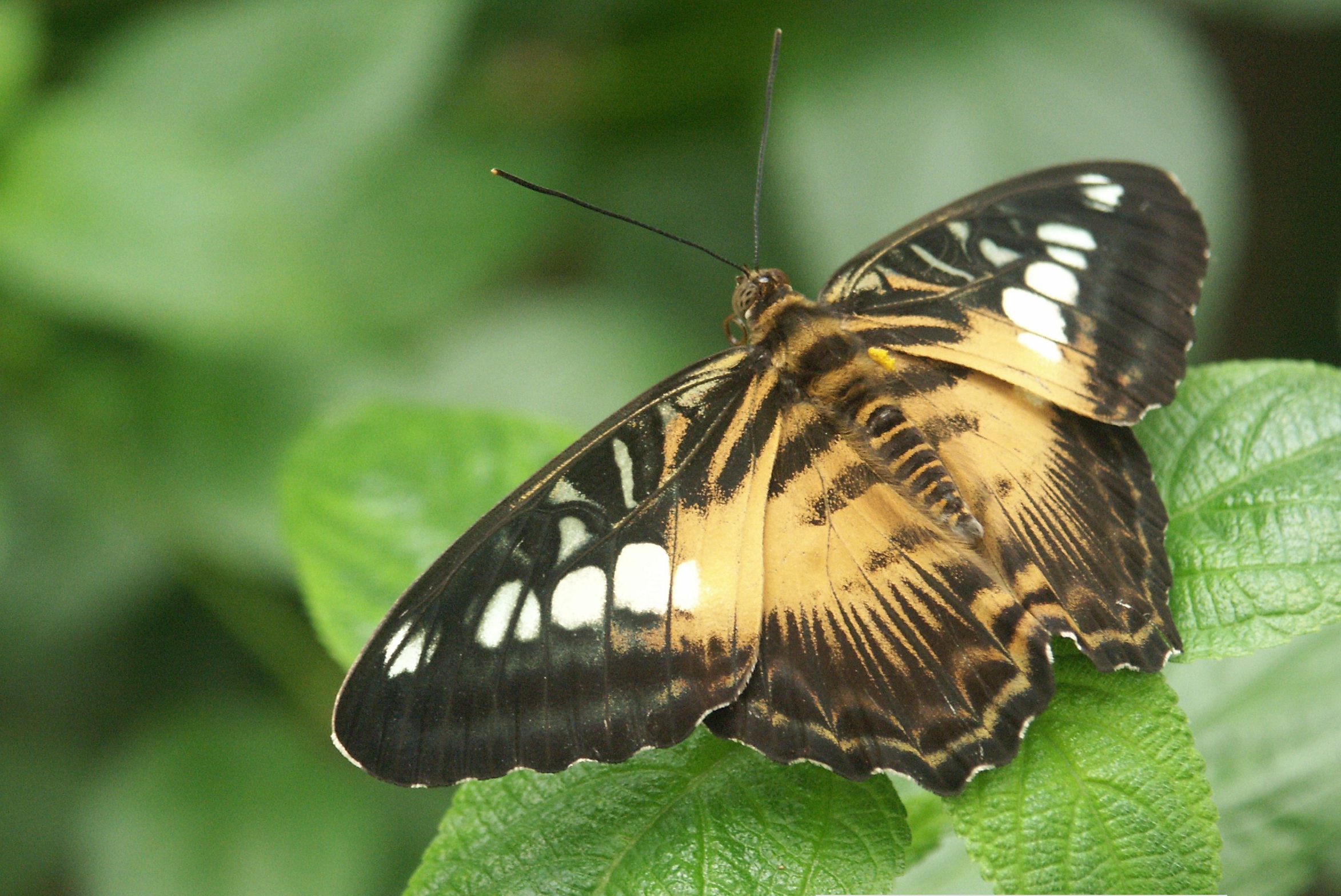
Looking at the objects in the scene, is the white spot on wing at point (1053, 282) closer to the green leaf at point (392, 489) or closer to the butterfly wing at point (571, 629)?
the butterfly wing at point (571, 629)

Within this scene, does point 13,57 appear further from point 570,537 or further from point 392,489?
point 570,537

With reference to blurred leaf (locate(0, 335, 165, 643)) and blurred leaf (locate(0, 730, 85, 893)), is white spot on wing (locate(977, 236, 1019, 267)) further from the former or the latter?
blurred leaf (locate(0, 730, 85, 893))

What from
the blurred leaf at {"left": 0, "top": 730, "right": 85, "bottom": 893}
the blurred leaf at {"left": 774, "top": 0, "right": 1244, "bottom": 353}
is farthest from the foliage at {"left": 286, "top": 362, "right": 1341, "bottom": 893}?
the blurred leaf at {"left": 0, "top": 730, "right": 85, "bottom": 893}

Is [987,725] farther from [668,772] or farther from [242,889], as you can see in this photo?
[242,889]

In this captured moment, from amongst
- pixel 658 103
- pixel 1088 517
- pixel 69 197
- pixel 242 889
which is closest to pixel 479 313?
pixel 658 103

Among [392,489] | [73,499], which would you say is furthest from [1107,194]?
[73,499]

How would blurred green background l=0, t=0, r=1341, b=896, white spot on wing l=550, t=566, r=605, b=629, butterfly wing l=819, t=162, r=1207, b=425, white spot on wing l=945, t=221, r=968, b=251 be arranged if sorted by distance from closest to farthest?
1. white spot on wing l=550, t=566, r=605, b=629
2. butterfly wing l=819, t=162, r=1207, b=425
3. white spot on wing l=945, t=221, r=968, b=251
4. blurred green background l=0, t=0, r=1341, b=896

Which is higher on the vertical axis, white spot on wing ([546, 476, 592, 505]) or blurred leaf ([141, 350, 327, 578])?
white spot on wing ([546, 476, 592, 505])
